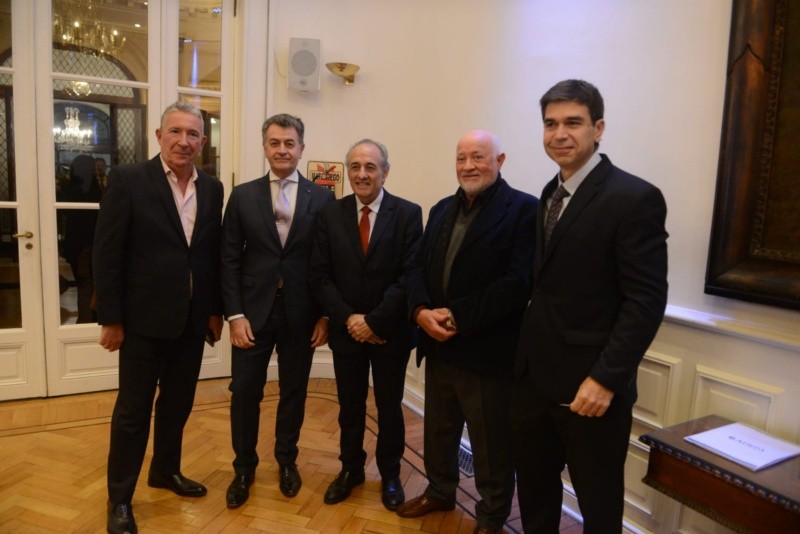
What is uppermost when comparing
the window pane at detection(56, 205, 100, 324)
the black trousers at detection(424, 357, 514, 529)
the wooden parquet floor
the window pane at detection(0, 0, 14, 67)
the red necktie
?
the window pane at detection(0, 0, 14, 67)

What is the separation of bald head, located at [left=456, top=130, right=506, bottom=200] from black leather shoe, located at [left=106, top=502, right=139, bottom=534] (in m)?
1.82

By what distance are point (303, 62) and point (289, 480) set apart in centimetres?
257

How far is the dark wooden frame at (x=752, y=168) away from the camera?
171 centimetres

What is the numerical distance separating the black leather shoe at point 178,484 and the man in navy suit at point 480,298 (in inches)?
45.5

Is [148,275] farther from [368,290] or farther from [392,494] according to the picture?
[392,494]

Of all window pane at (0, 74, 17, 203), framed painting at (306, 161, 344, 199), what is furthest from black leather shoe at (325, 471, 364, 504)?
window pane at (0, 74, 17, 203)

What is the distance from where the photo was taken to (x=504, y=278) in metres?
2.04

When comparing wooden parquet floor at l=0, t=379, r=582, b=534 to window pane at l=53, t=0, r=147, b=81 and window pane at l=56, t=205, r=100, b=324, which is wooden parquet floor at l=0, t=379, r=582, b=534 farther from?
window pane at l=53, t=0, r=147, b=81

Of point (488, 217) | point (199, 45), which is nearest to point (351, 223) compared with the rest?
point (488, 217)

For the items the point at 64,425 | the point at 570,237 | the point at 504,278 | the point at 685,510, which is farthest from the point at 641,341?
the point at 64,425

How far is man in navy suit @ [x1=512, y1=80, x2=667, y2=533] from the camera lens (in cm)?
152

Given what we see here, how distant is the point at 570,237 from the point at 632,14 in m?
1.18

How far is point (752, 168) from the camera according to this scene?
177 centimetres

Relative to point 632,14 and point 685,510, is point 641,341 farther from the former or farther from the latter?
point 632,14
